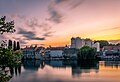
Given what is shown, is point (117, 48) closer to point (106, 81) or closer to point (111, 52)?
point (111, 52)

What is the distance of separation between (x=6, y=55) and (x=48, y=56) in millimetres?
143686

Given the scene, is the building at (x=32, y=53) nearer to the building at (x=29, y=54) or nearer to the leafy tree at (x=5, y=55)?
the building at (x=29, y=54)

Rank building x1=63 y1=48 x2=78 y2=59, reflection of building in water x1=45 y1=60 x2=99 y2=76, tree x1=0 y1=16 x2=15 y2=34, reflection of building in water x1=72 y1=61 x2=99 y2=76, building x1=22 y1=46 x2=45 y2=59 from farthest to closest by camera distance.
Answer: building x1=22 y1=46 x2=45 y2=59, building x1=63 y1=48 x2=78 y2=59, reflection of building in water x1=45 y1=60 x2=99 y2=76, reflection of building in water x1=72 y1=61 x2=99 y2=76, tree x1=0 y1=16 x2=15 y2=34

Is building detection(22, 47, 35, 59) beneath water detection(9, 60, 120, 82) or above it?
above

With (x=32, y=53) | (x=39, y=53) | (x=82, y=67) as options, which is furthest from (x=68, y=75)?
(x=39, y=53)

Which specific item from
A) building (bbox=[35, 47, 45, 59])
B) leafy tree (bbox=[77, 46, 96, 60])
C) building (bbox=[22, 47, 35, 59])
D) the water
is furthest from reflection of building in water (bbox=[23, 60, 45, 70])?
building (bbox=[35, 47, 45, 59])

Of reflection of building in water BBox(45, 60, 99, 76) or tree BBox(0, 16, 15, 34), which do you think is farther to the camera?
reflection of building in water BBox(45, 60, 99, 76)

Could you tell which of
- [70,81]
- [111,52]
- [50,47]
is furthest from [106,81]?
[50,47]

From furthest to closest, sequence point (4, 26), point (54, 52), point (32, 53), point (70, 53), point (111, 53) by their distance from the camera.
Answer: point (54, 52)
point (32, 53)
point (70, 53)
point (111, 53)
point (4, 26)

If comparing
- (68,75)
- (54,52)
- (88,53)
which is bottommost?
(68,75)

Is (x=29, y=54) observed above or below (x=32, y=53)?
below

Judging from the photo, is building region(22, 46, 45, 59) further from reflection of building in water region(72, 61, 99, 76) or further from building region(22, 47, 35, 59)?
reflection of building in water region(72, 61, 99, 76)

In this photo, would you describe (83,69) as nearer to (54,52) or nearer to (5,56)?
(5,56)

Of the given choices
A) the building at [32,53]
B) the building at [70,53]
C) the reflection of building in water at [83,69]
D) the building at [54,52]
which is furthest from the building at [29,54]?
the reflection of building in water at [83,69]
